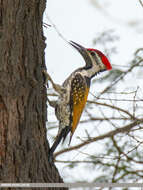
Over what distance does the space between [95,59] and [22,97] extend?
63.8 inches

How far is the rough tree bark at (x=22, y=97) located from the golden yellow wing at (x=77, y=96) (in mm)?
953

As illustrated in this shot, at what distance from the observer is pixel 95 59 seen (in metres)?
4.32

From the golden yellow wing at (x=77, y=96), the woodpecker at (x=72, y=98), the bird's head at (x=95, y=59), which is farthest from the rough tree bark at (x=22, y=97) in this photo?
the bird's head at (x=95, y=59)

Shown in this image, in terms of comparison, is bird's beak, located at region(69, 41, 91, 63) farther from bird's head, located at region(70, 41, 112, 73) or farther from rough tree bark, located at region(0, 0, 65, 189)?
rough tree bark, located at region(0, 0, 65, 189)

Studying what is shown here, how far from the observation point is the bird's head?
430 cm

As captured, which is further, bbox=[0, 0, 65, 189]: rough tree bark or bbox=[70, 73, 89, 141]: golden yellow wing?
bbox=[70, 73, 89, 141]: golden yellow wing

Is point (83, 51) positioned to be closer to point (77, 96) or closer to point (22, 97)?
point (77, 96)

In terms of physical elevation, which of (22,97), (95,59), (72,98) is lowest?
(72,98)

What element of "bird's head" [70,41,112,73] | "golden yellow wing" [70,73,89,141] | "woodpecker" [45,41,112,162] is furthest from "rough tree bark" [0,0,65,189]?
"bird's head" [70,41,112,73]

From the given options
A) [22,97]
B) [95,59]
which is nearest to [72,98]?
[95,59]

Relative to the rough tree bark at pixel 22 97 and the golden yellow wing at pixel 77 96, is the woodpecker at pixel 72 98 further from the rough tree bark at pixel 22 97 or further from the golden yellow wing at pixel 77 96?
the rough tree bark at pixel 22 97

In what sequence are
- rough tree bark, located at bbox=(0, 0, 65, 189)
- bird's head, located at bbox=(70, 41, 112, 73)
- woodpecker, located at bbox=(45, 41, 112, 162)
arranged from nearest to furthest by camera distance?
rough tree bark, located at bbox=(0, 0, 65, 189) → woodpecker, located at bbox=(45, 41, 112, 162) → bird's head, located at bbox=(70, 41, 112, 73)

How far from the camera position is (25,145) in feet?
9.09

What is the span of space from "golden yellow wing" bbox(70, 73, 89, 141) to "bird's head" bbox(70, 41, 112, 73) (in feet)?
0.91
